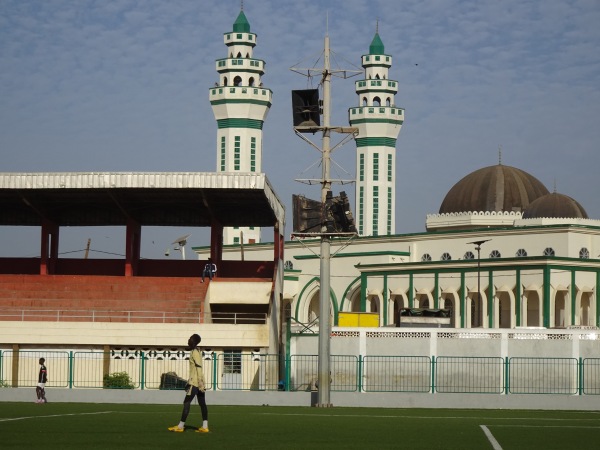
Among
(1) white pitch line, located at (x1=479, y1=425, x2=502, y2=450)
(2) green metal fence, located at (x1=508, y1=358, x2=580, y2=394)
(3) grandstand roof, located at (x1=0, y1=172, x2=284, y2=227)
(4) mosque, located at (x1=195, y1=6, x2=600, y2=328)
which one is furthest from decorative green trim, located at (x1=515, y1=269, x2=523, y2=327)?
(1) white pitch line, located at (x1=479, y1=425, x2=502, y2=450)

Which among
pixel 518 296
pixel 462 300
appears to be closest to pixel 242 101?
pixel 462 300

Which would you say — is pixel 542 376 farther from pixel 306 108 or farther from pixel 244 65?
pixel 244 65

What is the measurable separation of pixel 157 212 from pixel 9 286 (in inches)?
276

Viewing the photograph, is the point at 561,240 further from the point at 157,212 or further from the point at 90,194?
the point at 90,194

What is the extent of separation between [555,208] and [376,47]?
27184 mm

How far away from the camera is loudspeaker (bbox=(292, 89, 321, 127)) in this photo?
3059 centimetres

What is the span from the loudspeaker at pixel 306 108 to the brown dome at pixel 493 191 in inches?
2054

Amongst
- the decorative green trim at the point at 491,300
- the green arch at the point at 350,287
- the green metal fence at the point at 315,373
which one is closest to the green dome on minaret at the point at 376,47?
the green arch at the point at 350,287

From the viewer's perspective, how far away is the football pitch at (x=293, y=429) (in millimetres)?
17016

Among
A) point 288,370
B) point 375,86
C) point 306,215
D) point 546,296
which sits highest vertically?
point 375,86

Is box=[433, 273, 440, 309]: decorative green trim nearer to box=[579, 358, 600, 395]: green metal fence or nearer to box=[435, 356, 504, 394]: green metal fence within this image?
box=[435, 356, 504, 394]: green metal fence

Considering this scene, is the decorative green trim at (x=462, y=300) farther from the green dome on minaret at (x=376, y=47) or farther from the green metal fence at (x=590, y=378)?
the green metal fence at (x=590, y=378)

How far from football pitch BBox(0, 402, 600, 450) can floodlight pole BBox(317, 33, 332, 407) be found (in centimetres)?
215

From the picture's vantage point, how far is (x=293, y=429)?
794 inches
